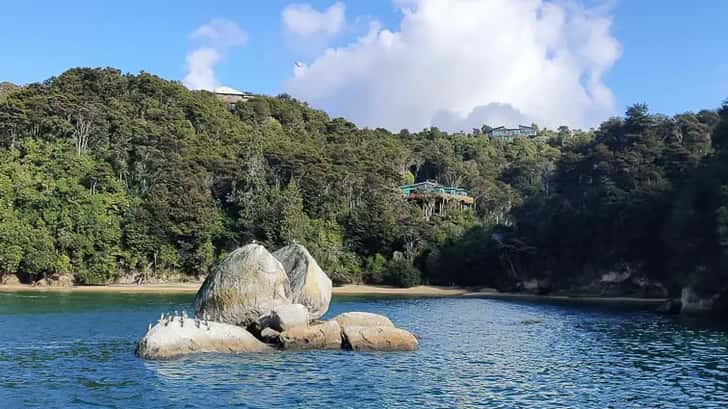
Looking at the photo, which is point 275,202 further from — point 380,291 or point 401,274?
point 401,274

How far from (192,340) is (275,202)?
5672cm

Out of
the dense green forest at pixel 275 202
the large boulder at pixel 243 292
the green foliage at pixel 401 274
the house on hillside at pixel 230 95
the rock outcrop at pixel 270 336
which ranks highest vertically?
the house on hillside at pixel 230 95

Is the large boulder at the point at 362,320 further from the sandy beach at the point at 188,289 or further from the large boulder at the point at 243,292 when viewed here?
the sandy beach at the point at 188,289

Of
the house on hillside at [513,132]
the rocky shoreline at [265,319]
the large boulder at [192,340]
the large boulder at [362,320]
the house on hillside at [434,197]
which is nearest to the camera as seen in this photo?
the large boulder at [192,340]

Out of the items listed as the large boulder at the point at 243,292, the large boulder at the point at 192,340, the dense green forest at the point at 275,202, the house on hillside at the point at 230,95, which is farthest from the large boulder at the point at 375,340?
the house on hillside at the point at 230,95

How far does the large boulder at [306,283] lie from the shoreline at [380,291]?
39392 millimetres

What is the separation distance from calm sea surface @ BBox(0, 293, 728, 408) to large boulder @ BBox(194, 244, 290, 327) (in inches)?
145

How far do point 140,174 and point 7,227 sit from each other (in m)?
16.2

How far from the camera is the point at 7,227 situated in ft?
230

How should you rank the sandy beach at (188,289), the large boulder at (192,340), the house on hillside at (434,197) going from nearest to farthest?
the large boulder at (192,340) → the sandy beach at (188,289) → the house on hillside at (434,197)

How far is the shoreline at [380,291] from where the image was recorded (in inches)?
2657

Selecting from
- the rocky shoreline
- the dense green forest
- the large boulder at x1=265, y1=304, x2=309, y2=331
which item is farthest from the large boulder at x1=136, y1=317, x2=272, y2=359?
the dense green forest

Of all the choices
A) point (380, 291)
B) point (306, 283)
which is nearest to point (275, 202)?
point (380, 291)

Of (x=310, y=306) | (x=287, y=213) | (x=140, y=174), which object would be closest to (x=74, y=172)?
(x=140, y=174)
